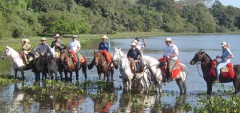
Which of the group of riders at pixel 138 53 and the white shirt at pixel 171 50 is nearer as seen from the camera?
the group of riders at pixel 138 53

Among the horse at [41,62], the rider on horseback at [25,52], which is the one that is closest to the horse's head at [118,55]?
the horse at [41,62]

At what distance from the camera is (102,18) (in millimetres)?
116188

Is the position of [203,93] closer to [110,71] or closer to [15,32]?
[110,71]

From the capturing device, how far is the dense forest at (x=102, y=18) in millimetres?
73500

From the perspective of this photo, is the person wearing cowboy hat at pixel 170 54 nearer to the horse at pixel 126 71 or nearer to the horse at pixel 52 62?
the horse at pixel 126 71

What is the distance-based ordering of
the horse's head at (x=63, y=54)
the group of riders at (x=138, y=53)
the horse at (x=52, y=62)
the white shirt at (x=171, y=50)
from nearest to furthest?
the group of riders at (x=138, y=53)
the white shirt at (x=171, y=50)
the horse's head at (x=63, y=54)
the horse at (x=52, y=62)

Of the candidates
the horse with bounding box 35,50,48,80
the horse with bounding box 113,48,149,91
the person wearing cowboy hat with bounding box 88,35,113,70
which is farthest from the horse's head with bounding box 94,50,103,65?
the horse with bounding box 35,50,48,80

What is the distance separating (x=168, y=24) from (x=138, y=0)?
140 ft

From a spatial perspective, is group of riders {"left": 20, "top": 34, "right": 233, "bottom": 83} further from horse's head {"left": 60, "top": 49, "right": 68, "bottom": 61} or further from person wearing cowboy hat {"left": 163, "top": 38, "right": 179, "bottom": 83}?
horse's head {"left": 60, "top": 49, "right": 68, "bottom": 61}

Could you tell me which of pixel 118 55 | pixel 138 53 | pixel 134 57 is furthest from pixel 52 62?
pixel 138 53

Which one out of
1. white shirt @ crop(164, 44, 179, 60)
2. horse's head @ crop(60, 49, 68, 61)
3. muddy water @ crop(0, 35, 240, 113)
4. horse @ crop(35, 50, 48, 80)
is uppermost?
white shirt @ crop(164, 44, 179, 60)

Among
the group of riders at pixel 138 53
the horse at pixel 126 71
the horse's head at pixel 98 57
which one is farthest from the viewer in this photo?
the horse's head at pixel 98 57

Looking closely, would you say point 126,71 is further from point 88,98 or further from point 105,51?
point 105,51

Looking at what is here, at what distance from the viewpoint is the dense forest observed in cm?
7350
